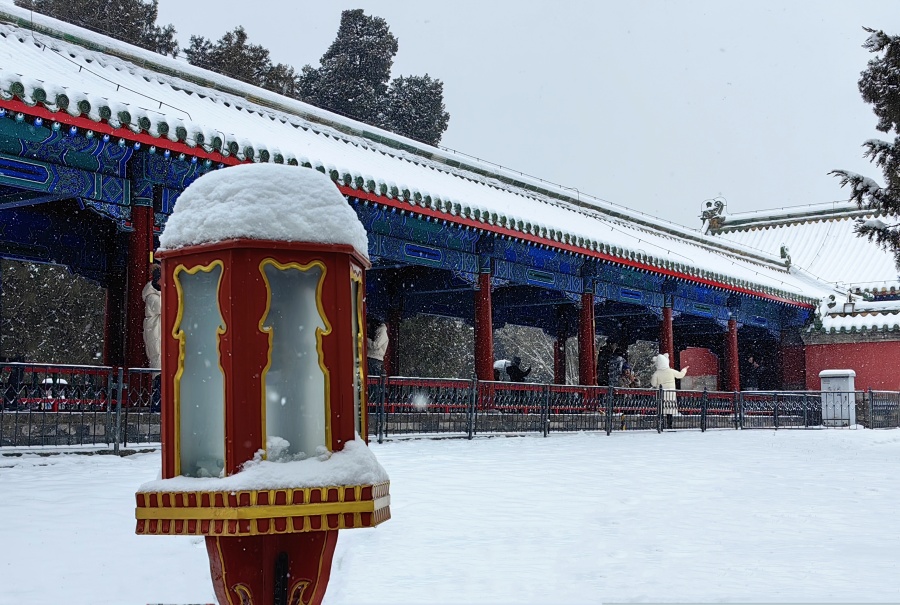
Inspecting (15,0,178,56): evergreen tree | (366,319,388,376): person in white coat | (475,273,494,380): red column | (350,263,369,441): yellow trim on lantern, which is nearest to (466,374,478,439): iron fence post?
(366,319,388,376): person in white coat

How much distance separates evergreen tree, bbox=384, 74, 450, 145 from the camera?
36219mm

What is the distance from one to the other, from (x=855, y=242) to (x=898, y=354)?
7933 mm

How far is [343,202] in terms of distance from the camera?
3168mm

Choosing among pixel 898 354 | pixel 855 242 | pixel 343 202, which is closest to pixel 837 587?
pixel 343 202

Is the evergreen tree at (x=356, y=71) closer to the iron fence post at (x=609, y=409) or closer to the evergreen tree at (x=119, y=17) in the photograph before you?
the evergreen tree at (x=119, y=17)

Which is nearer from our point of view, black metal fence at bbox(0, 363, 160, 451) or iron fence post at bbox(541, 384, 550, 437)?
black metal fence at bbox(0, 363, 160, 451)

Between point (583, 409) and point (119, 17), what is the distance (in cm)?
2134

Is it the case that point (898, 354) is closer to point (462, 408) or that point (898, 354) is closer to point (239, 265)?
point (462, 408)

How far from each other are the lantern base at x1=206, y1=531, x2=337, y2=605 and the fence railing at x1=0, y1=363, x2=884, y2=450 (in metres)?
6.95

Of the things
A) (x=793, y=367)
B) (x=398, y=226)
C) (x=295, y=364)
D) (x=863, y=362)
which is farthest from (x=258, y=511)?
(x=793, y=367)

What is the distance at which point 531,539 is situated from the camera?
580 cm

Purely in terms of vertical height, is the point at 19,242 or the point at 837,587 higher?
the point at 19,242

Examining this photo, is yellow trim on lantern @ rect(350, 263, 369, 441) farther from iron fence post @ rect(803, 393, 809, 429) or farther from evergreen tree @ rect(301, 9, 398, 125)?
evergreen tree @ rect(301, 9, 398, 125)

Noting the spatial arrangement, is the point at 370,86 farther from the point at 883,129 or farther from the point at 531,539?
the point at 531,539
